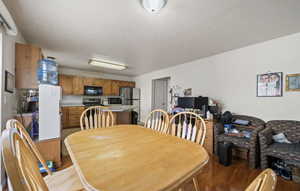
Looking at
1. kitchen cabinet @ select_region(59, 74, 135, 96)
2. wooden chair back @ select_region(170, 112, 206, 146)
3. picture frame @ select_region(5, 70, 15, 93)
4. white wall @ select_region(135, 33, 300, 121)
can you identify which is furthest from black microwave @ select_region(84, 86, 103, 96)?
wooden chair back @ select_region(170, 112, 206, 146)

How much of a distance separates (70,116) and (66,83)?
4.20 feet

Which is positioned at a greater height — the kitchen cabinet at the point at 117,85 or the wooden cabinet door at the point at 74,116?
the kitchen cabinet at the point at 117,85

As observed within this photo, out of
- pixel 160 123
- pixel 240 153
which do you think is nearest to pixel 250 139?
pixel 240 153

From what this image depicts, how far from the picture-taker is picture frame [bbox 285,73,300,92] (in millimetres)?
2184

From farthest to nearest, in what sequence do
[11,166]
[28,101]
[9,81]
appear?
[28,101] → [9,81] → [11,166]

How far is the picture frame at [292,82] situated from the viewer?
7.16 feet

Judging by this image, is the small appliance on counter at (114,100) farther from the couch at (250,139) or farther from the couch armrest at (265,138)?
the couch armrest at (265,138)

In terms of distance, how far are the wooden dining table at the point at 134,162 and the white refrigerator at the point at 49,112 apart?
1151mm

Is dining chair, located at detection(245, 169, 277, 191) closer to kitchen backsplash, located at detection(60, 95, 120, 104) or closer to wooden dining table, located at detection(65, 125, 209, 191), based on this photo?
wooden dining table, located at detection(65, 125, 209, 191)

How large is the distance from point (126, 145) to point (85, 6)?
6.01 feet

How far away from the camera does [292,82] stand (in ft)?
7.34

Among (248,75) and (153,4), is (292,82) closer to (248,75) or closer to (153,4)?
(248,75)

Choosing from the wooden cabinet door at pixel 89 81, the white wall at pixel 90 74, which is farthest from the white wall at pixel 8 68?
the white wall at pixel 90 74

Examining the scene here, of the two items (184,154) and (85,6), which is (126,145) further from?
(85,6)
